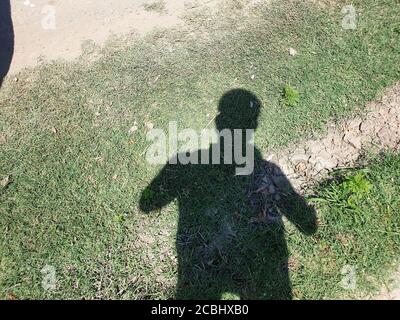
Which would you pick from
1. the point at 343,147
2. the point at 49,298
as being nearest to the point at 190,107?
the point at 343,147

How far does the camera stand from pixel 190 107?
4.24 m

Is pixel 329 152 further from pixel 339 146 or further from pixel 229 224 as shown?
pixel 229 224

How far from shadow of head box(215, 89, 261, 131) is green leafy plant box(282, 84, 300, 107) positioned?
29cm

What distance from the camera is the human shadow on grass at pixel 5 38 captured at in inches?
190

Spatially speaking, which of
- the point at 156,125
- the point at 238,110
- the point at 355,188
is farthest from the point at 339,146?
the point at 156,125

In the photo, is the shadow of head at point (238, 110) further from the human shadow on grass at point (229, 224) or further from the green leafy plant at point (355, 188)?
the green leafy plant at point (355, 188)

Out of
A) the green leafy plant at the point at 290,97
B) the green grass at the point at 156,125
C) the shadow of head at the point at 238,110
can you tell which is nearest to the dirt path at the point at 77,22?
the green grass at the point at 156,125

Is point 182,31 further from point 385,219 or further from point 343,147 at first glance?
point 385,219

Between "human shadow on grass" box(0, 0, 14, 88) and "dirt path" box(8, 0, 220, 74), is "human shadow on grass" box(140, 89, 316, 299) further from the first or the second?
"human shadow on grass" box(0, 0, 14, 88)

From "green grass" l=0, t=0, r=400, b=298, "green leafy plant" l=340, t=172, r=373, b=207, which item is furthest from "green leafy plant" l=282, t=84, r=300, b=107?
"green leafy plant" l=340, t=172, r=373, b=207

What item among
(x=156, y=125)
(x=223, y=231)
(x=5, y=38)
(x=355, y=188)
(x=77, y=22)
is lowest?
(x=223, y=231)

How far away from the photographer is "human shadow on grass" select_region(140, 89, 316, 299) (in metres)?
3.27

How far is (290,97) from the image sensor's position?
4.13 meters

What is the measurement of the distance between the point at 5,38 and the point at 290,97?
12.6 ft
